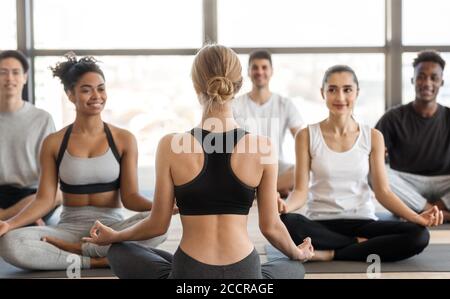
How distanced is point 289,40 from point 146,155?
4.31 feet

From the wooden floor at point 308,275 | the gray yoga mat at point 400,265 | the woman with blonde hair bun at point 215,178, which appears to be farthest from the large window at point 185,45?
the woman with blonde hair bun at point 215,178

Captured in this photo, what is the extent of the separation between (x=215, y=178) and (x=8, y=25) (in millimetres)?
3689

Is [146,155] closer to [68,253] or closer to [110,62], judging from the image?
[110,62]

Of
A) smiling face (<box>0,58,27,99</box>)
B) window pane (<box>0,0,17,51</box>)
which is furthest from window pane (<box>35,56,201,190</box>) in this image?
smiling face (<box>0,58,27,99</box>)

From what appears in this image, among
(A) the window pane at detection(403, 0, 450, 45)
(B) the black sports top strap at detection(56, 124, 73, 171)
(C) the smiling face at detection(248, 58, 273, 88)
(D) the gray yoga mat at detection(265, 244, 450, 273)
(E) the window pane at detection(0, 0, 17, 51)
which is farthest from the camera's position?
(E) the window pane at detection(0, 0, 17, 51)

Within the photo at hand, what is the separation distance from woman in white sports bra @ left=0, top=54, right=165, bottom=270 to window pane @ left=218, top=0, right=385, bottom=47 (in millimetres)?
2409

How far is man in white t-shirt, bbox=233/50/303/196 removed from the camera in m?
4.23

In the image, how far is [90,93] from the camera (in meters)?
2.65

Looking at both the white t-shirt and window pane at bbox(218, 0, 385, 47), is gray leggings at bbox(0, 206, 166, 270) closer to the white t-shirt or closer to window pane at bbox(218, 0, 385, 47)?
the white t-shirt

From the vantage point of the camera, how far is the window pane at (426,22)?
4570mm

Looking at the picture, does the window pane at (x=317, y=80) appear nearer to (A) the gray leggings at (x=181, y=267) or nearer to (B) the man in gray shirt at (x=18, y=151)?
(B) the man in gray shirt at (x=18, y=151)

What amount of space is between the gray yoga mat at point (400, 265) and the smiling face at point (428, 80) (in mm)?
1049

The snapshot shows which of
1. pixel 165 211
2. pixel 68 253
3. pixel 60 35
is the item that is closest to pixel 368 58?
pixel 60 35
